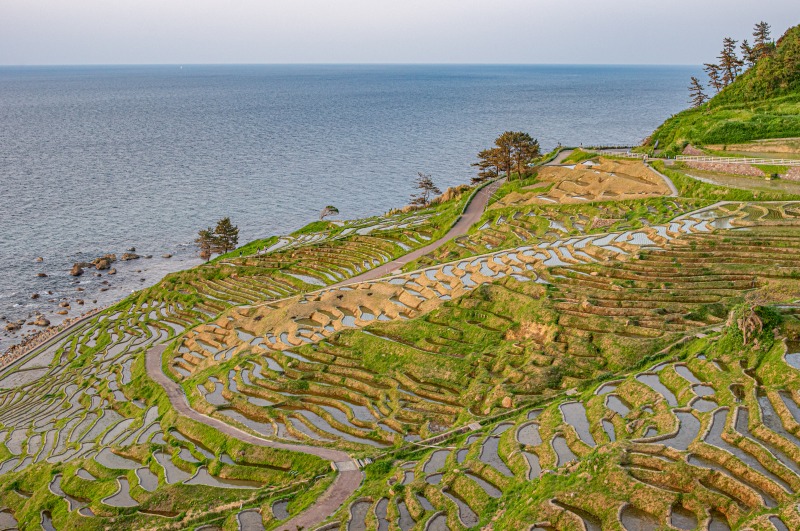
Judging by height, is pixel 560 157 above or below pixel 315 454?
above

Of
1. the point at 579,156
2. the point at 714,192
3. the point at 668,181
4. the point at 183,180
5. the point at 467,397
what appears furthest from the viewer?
the point at 183,180

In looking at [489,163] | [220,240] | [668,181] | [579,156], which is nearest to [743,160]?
[668,181]

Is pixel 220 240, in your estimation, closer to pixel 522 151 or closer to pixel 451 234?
pixel 451 234

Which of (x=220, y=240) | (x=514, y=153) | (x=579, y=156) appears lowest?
(x=220, y=240)

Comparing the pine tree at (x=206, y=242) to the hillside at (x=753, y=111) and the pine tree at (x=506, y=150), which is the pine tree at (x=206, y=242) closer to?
the pine tree at (x=506, y=150)

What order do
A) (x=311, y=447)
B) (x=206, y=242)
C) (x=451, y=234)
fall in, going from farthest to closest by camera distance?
1. (x=206, y=242)
2. (x=451, y=234)
3. (x=311, y=447)

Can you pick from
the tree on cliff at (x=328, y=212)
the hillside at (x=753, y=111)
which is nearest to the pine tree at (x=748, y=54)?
the hillside at (x=753, y=111)

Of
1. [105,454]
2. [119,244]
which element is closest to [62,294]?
[119,244]
